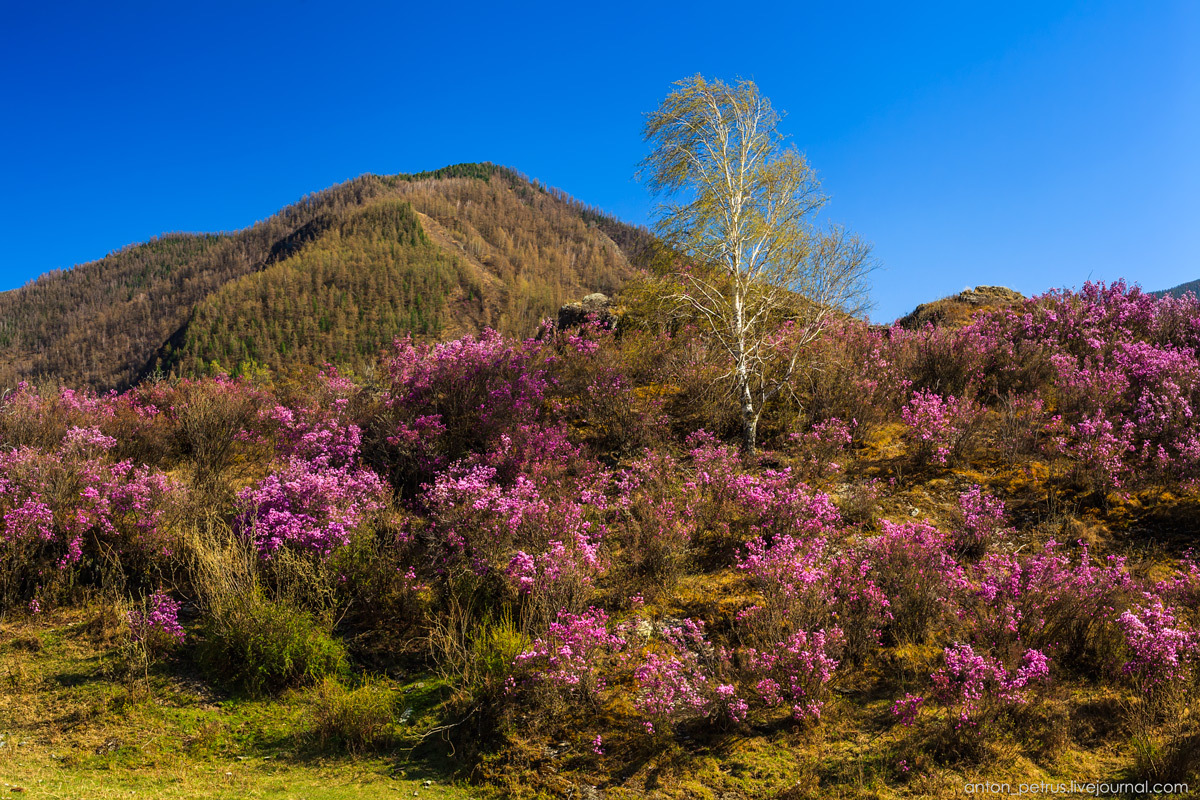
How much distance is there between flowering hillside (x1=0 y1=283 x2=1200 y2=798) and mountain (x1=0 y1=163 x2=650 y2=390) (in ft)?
321

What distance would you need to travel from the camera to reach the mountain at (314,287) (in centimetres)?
12094

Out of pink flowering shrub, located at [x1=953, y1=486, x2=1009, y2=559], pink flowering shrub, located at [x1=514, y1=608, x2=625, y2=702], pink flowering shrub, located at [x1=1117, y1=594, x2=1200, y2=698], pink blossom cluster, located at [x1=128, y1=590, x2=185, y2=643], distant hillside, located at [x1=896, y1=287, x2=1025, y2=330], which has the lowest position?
pink flowering shrub, located at [x1=1117, y1=594, x2=1200, y2=698]

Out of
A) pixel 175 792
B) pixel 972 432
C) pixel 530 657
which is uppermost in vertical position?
pixel 972 432

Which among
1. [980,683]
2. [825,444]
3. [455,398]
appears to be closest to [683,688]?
[980,683]

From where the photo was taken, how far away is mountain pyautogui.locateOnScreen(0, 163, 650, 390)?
120938mm

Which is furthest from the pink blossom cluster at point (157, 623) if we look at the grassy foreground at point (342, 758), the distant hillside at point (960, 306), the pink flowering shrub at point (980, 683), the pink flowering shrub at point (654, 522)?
the distant hillside at point (960, 306)

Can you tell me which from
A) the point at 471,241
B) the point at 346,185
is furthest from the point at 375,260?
the point at 346,185

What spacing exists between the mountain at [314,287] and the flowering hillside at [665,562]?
97.9 metres

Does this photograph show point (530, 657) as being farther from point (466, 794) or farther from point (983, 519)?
point (983, 519)

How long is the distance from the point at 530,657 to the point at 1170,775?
437 centimetres

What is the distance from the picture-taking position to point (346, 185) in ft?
652

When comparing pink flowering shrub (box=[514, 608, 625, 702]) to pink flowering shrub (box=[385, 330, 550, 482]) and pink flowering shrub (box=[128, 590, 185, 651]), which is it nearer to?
pink flowering shrub (box=[128, 590, 185, 651])

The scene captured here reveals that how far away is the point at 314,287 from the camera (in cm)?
13262

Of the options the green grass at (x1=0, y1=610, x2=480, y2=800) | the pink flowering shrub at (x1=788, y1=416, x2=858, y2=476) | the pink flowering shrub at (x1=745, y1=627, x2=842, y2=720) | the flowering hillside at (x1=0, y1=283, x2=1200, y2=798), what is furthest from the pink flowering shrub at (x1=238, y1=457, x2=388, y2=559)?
the pink flowering shrub at (x1=788, y1=416, x2=858, y2=476)
